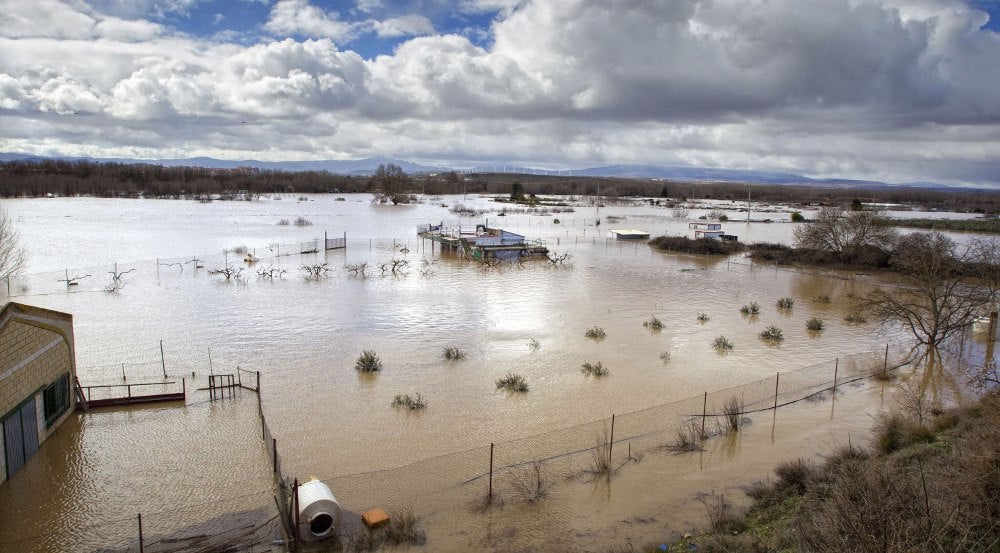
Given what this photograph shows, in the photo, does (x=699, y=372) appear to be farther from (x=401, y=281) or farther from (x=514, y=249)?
(x=514, y=249)

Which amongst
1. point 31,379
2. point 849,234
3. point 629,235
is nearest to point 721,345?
point 31,379

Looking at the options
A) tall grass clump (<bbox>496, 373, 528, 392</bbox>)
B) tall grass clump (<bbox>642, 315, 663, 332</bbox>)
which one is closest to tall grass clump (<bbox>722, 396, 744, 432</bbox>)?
tall grass clump (<bbox>496, 373, 528, 392</bbox>)

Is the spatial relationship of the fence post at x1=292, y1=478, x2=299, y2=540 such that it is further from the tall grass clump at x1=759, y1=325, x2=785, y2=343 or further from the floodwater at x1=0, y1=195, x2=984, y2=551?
the tall grass clump at x1=759, y1=325, x2=785, y2=343

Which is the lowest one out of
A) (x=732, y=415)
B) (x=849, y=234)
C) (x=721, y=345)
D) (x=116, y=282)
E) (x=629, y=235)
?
(x=721, y=345)

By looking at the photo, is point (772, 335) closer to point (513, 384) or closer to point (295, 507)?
point (513, 384)

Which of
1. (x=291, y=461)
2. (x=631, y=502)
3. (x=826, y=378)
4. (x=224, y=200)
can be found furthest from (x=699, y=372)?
(x=224, y=200)

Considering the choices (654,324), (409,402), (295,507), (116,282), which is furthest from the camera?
(116,282)
